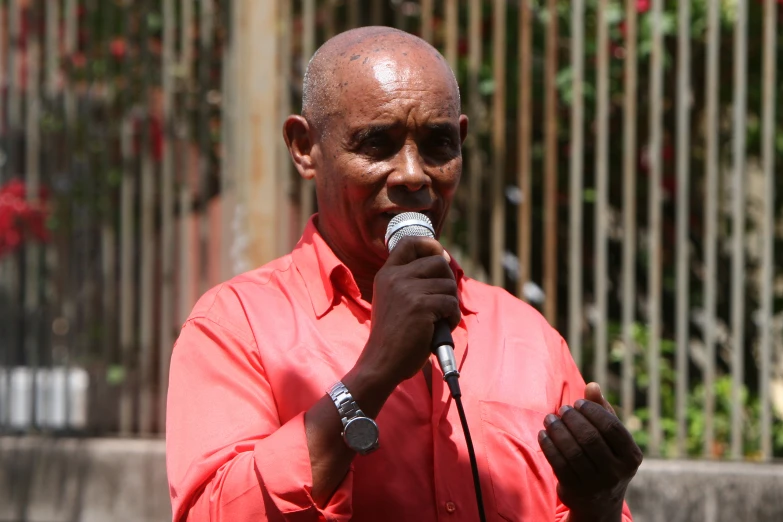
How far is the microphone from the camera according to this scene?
82.7 inches

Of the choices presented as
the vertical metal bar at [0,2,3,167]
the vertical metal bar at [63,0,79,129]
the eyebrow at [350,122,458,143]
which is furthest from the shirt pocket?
the vertical metal bar at [0,2,3,167]

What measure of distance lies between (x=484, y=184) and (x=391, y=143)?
314 centimetres

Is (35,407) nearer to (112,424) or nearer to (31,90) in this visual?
(112,424)

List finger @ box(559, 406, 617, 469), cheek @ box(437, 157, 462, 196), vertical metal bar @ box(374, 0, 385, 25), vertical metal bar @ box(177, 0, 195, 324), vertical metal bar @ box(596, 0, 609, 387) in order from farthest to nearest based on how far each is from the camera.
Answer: vertical metal bar @ box(177, 0, 195, 324) → vertical metal bar @ box(374, 0, 385, 25) → vertical metal bar @ box(596, 0, 609, 387) → cheek @ box(437, 157, 462, 196) → finger @ box(559, 406, 617, 469)

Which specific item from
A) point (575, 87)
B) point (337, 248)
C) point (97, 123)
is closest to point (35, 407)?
point (97, 123)

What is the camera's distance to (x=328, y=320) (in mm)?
2432

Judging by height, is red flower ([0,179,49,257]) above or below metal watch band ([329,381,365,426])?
below

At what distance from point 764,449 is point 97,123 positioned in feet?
11.0

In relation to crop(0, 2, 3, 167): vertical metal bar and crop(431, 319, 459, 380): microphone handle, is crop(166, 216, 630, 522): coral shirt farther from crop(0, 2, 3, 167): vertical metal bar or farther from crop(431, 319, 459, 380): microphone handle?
crop(0, 2, 3, 167): vertical metal bar

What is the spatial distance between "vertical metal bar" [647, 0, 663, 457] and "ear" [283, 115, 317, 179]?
2.86 meters

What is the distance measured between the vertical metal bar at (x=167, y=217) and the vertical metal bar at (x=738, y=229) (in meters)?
2.50

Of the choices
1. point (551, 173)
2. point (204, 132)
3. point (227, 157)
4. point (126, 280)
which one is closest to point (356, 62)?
point (551, 173)

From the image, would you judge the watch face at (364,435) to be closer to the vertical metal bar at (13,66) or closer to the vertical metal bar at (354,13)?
the vertical metal bar at (354,13)

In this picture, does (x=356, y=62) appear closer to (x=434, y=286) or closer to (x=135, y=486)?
(x=434, y=286)
